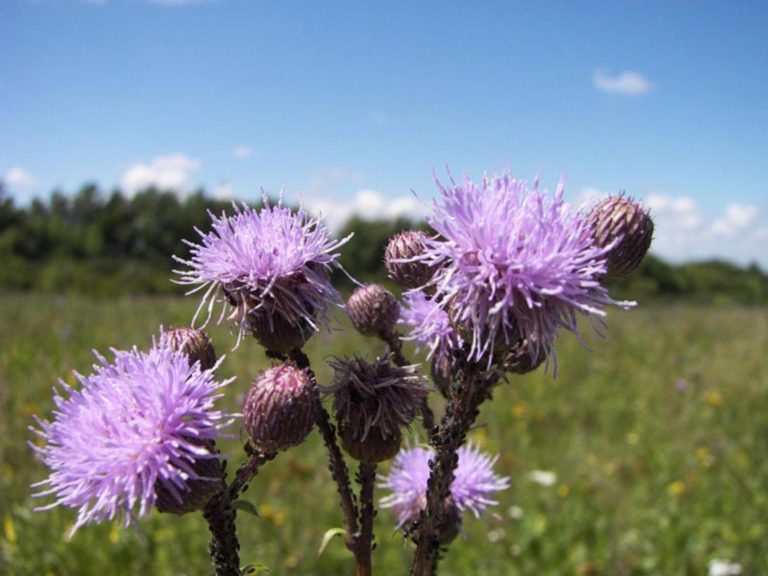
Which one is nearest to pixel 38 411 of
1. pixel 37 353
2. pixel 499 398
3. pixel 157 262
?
pixel 37 353

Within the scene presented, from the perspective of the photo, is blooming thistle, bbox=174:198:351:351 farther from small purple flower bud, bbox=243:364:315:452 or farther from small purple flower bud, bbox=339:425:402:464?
small purple flower bud, bbox=339:425:402:464

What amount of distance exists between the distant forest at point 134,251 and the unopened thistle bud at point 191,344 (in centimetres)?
2483

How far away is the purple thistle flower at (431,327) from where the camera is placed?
1.59 metres

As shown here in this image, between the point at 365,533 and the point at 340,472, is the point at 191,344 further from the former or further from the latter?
the point at 365,533

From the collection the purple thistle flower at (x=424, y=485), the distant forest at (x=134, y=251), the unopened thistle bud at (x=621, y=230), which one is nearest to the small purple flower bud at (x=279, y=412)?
the purple thistle flower at (x=424, y=485)

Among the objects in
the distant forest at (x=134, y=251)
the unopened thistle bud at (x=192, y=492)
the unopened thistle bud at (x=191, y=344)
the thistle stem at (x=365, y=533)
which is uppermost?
the distant forest at (x=134, y=251)

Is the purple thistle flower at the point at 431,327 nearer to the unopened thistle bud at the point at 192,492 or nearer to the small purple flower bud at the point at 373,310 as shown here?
the small purple flower bud at the point at 373,310

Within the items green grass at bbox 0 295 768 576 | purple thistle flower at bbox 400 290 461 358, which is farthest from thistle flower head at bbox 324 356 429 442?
green grass at bbox 0 295 768 576

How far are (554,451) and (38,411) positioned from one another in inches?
212

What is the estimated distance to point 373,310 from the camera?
69.4 inches

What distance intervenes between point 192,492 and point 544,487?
515cm

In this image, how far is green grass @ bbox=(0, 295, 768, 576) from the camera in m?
4.21

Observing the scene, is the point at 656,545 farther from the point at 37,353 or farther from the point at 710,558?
the point at 37,353

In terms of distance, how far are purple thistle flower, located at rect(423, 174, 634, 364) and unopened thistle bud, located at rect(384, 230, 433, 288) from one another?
0.65 feet
